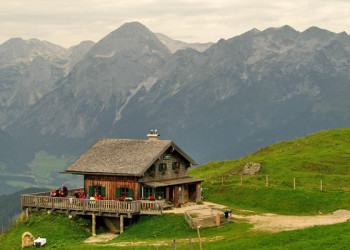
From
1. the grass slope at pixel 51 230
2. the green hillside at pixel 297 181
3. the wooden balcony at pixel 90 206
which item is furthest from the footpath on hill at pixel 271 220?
the green hillside at pixel 297 181

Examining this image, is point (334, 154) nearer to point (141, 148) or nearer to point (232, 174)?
point (232, 174)

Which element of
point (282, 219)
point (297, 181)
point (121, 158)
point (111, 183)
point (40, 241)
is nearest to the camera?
point (40, 241)

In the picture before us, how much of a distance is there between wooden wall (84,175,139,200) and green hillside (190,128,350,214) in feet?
40.5

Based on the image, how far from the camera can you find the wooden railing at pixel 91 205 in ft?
212

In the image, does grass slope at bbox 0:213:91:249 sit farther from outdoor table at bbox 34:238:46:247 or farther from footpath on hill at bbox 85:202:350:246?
footpath on hill at bbox 85:202:350:246

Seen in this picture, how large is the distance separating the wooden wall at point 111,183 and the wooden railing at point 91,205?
3.92m

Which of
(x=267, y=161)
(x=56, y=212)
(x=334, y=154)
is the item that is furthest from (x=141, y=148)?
(x=334, y=154)

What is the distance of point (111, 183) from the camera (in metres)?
71.2

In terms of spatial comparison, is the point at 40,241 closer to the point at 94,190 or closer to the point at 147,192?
the point at 94,190

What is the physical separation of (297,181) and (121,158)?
2614cm

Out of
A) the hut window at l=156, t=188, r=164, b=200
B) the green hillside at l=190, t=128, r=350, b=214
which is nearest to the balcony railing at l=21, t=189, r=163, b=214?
the hut window at l=156, t=188, r=164, b=200

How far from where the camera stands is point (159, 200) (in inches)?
2704

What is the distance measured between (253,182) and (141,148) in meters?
19.1

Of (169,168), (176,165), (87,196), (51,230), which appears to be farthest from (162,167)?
→ (51,230)
